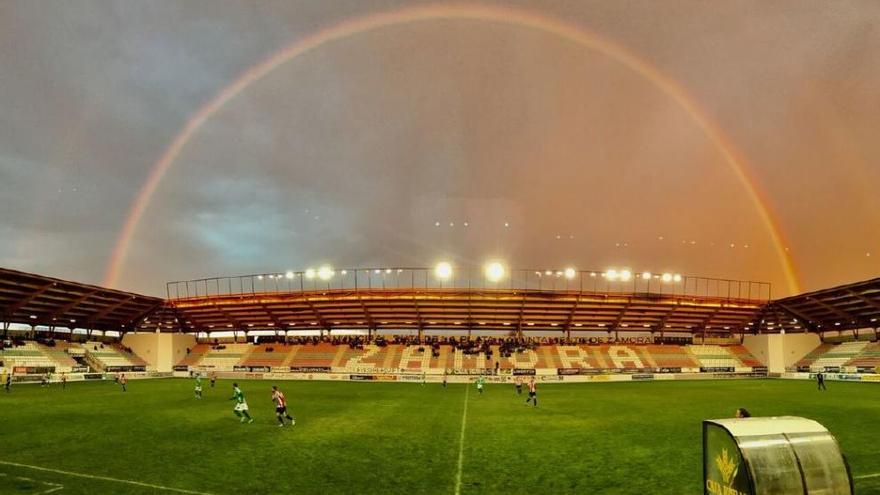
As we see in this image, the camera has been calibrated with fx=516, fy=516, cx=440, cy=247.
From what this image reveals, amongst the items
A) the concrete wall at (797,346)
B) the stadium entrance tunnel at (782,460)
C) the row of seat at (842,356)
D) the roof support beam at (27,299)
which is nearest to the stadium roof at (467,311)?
the concrete wall at (797,346)

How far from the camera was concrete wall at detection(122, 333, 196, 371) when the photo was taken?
2960 inches

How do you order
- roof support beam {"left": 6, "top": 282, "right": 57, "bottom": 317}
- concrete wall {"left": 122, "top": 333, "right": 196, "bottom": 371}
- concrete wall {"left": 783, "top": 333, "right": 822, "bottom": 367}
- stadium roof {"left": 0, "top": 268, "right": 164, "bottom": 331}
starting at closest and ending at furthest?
stadium roof {"left": 0, "top": 268, "right": 164, "bottom": 331}, roof support beam {"left": 6, "top": 282, "right": 57, "bottom": 317}, concrete wall {"left": 783, "top": 333, "right": 822, "bottom": 367}, concrete wall {"left": 122, "top": 333, "right": 196, "bottom": 371}

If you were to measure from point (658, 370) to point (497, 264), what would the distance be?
990 inches

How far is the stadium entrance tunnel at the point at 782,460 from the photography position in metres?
6.68

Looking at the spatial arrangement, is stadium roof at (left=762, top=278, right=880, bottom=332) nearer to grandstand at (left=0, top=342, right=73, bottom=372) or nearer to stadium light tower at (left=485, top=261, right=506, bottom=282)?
stadium light tower at (left=485, top=261, right=506, bottom=282)

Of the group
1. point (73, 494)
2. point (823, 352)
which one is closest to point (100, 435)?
point (73, 494)

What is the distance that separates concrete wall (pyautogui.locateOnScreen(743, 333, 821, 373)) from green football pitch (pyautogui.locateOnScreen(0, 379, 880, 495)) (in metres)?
47.7

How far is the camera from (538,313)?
242 feet

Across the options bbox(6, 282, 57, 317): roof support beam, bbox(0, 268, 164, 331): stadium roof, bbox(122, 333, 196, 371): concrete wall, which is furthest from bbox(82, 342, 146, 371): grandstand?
bbox(6, 282, 57, 317): roof support beam

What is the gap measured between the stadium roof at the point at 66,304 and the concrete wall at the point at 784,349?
87846 mm

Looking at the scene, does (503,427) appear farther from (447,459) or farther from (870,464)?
(870,464)

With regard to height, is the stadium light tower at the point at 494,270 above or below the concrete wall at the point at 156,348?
above

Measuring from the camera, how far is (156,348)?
7544 centimetres

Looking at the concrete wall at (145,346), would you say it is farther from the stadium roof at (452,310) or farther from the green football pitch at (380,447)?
the green football pitch at (380,447)
